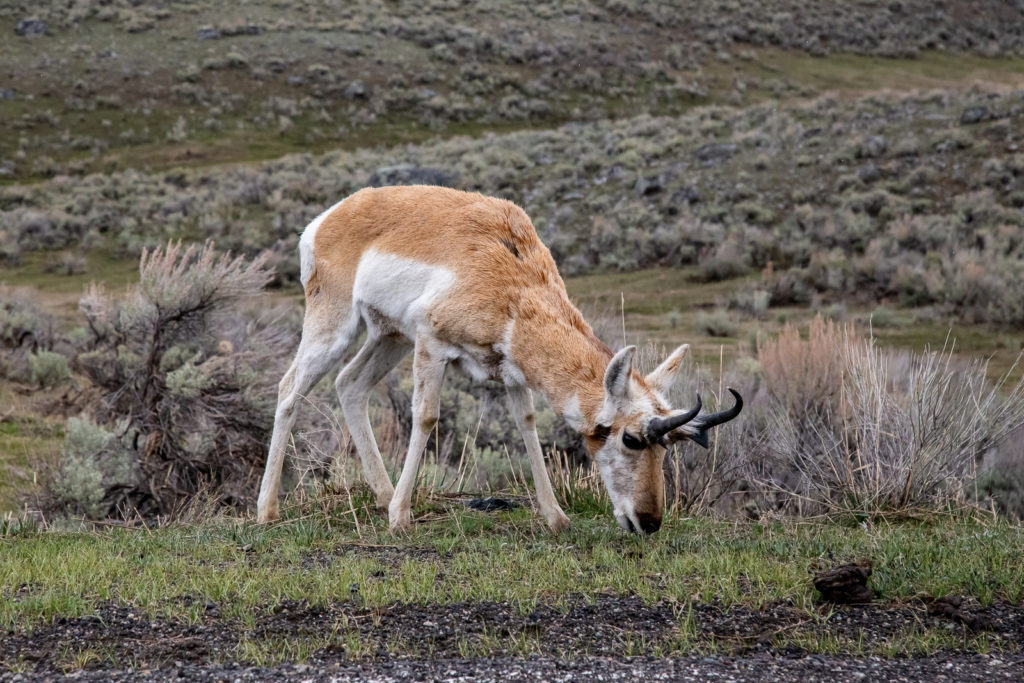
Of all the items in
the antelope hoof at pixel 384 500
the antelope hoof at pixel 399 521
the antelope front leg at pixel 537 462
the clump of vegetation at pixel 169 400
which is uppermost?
the antelope front leg at pixel 537 462

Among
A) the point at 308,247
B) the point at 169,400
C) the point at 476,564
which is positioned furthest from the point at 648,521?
the point at 169,400

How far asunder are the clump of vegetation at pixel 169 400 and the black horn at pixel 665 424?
5261 millimetres

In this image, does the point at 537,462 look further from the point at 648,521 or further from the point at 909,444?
the point at 909,444

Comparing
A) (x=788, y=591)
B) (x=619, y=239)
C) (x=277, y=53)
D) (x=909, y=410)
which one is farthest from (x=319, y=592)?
(x=277, y=53)

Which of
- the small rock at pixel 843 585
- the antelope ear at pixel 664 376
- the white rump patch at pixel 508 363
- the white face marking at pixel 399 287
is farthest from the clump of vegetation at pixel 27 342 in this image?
the small rock at pixel 843 585

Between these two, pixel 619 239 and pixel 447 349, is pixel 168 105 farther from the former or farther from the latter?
pixel 447 349

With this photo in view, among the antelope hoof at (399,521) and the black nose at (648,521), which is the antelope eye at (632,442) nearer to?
the black nose at (648,521)

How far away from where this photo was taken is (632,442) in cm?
614

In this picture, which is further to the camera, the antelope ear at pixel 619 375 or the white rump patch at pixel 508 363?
the white rump patch at pixel 508 363

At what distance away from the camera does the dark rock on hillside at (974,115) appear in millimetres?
31641

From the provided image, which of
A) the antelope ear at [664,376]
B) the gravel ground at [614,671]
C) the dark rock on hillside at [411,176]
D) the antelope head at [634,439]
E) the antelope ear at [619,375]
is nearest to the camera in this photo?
the gravel ground at [614,671]

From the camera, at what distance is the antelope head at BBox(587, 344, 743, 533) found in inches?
238

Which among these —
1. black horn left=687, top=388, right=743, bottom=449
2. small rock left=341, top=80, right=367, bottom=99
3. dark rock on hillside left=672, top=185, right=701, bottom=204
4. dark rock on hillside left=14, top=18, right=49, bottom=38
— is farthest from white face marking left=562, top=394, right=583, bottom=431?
dark rock on hillside left=14, top=18, right=49, bottom=38

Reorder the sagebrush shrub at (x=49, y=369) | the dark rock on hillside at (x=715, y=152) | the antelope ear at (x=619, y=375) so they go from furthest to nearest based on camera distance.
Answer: the dark rock on hillside at (x=715, y=152) → the sagebrush shrub at (x=49, y=369) → the antelope ear at (x=619, y=375)
